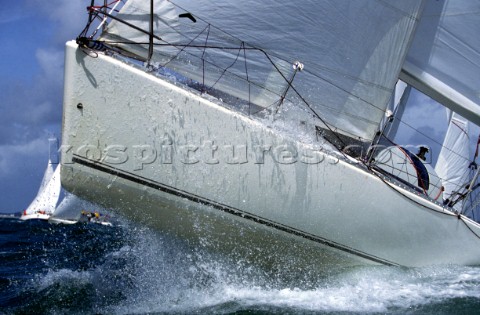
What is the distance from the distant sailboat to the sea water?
1916 cm

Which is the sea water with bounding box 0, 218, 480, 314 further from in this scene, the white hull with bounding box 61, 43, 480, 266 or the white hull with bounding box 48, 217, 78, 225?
the white hull with bounding box 48, 217, 78, 225

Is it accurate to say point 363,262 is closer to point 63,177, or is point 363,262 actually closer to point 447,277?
point 447,277

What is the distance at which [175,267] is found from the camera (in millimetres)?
6816

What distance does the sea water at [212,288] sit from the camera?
227 inches

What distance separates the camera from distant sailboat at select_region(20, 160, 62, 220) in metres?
26.3

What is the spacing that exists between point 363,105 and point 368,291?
2.58m

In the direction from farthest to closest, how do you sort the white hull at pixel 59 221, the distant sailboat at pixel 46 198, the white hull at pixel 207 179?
the distant sailboat at pixel 46 198, the white hull at pixel 59 221, the white hull at pixel 207 179

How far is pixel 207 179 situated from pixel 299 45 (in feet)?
7.23

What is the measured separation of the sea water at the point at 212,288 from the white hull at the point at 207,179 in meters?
0.31

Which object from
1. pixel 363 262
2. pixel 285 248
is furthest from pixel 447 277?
pixel 285 248

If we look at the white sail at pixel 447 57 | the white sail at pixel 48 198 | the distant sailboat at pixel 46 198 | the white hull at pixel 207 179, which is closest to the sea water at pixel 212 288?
the white hull at pixel 207 179

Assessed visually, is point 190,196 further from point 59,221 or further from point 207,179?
point 59,221

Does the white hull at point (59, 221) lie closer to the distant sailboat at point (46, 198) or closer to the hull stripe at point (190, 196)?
the distant sailboat at point (46, 198)

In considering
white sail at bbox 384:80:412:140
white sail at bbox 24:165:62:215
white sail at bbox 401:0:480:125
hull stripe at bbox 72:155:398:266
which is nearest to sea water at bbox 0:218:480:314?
hull stripe at bbox 72:155:398:266
